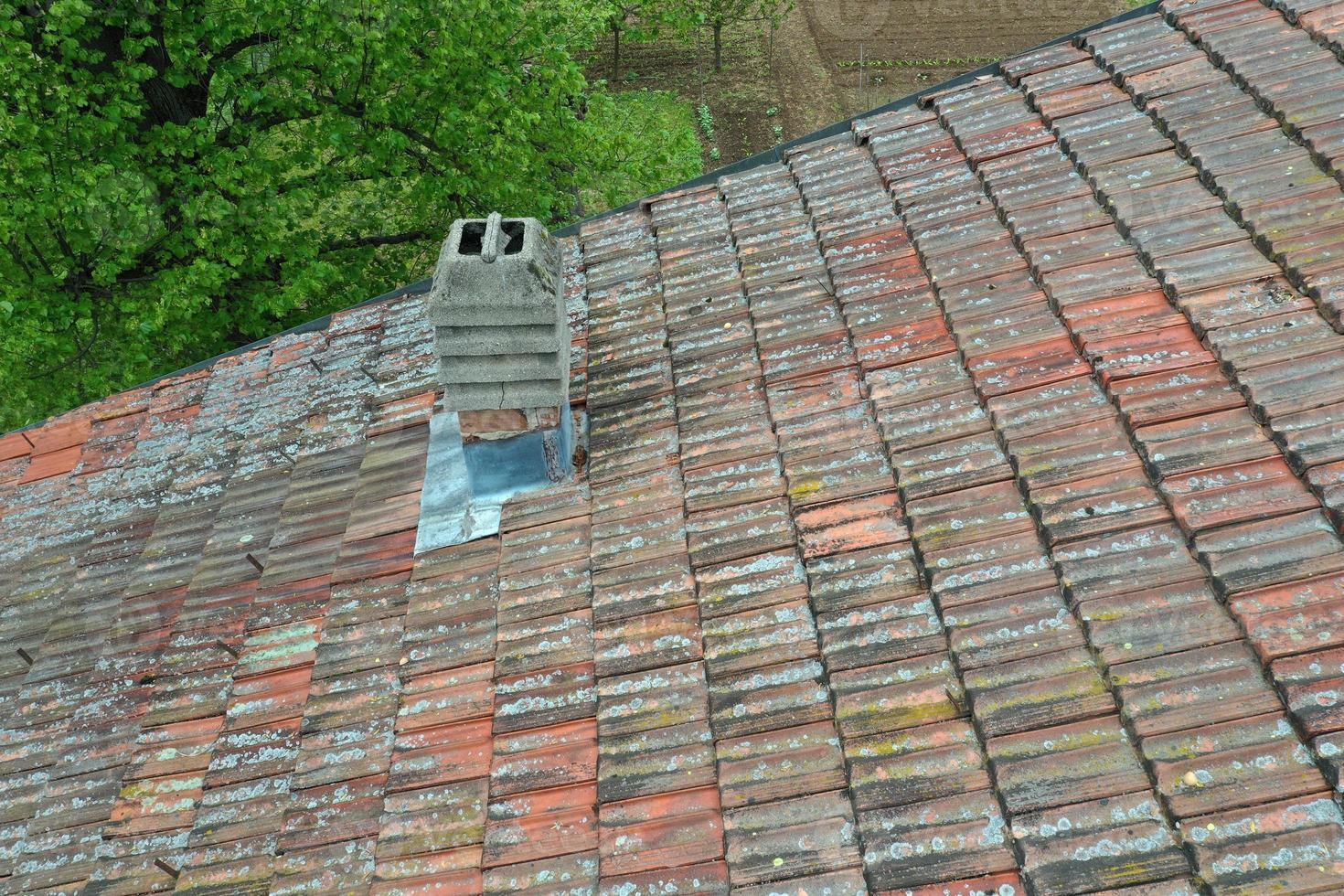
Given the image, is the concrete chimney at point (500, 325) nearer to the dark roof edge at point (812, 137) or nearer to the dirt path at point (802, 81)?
the dark roof edge at point (812, 137)

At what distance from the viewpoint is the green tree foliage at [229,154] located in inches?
404

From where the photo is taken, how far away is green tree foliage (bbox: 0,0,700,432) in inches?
404

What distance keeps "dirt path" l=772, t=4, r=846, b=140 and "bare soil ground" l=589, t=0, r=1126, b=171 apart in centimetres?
2

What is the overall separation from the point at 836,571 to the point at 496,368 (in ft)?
6.47

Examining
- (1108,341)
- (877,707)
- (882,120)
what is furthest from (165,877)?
(882,120)

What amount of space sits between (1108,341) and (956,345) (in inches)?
27.4

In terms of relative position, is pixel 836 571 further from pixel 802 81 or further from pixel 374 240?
pixel 802 81

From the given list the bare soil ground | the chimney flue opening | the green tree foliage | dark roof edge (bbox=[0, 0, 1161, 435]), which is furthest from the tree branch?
the bare soil ground

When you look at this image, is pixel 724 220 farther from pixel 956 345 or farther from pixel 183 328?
pixel 183 328

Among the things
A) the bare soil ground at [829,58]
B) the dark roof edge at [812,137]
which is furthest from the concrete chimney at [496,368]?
the bare soil ground at [829,58]

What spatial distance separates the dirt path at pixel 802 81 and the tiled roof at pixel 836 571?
16.3 m

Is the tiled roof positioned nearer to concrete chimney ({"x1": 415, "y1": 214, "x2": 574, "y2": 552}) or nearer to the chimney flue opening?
concrete chimney ({"x1": 415, "y1": 214, "x2": 574, "y2": 552})

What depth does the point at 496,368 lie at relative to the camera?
4992mm

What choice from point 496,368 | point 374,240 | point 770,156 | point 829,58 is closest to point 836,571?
point 496,368
